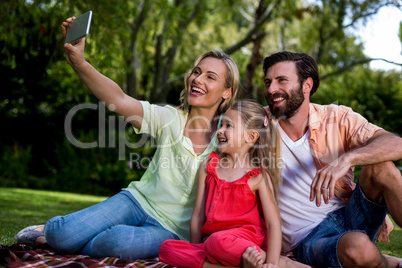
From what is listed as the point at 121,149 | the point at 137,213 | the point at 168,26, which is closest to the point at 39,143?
the point at 121,149

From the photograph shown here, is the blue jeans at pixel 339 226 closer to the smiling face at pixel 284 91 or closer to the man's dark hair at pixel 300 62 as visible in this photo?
the smiling face at pixel 284 91

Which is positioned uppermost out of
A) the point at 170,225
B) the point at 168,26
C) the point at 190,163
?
the point at 168,26

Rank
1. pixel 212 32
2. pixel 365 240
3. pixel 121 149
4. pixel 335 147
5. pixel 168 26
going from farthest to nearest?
pixel 212 32 < pixel 121 149 < pixel 168 26 < pixel 335 147 < pixel 365 240

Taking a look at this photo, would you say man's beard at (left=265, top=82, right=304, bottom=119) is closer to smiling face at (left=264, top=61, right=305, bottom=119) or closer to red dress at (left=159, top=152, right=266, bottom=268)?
smiling face at (left=264, top=61, right=305, bottom=119)

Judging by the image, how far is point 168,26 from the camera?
5930 mm

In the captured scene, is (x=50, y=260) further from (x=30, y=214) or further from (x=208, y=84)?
(x=30, y=214)

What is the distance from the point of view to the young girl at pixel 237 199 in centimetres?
226

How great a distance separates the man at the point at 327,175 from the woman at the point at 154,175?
433 mm

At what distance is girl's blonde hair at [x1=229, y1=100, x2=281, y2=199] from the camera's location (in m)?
2.67

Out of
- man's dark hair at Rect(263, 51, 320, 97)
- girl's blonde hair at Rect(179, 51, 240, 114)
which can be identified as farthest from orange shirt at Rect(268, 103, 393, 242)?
girl's blonde hair at Rect(179, 51, 240, 114)

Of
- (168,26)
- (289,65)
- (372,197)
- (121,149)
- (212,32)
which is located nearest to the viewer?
(372,197)

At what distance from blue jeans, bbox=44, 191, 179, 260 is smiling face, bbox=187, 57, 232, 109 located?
89cm

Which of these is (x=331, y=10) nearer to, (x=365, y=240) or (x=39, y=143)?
(x=39, y=143)

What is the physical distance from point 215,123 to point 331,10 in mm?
7345
